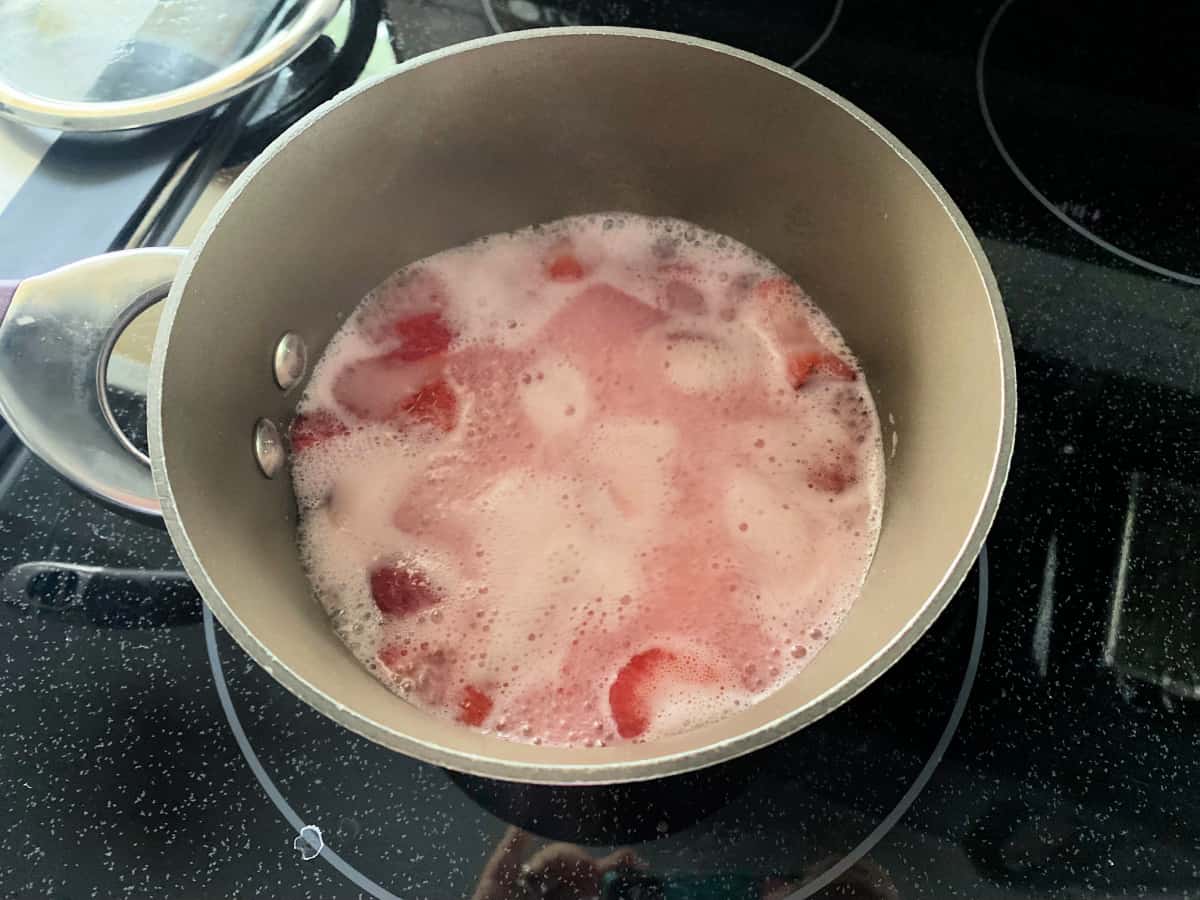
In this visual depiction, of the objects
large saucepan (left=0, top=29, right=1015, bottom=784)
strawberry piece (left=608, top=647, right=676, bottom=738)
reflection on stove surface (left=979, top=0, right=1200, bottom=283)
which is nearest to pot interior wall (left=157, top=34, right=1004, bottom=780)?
large saucepan (left=0, top=29, right=1015, bottom=784)

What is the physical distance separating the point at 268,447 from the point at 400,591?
146 millimetres

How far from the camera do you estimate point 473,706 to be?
2.22ft

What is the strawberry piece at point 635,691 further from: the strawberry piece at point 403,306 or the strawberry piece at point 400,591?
the strawberry piece at point 403,306

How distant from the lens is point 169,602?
2.33ft

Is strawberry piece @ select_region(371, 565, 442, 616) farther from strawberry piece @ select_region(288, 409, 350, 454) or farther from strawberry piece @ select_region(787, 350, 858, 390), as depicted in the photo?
strawberry piece @ select_region(787, 350, 858, 390)

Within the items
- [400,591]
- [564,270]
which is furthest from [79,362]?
[564,270]

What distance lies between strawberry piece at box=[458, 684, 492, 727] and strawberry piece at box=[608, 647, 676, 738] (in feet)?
0.28

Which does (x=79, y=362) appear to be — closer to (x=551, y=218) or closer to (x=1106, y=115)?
(x=551, y=218)

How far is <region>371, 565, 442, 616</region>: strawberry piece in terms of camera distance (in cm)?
72

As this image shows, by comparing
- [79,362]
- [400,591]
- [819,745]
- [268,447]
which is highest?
[79,362]

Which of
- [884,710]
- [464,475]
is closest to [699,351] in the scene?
[464,475]

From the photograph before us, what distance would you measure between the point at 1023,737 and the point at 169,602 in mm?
596

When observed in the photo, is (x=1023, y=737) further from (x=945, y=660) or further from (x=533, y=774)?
(x=533, y=774)

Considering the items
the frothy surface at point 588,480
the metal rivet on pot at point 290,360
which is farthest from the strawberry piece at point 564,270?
the metal rivet on pot at point 290,360
